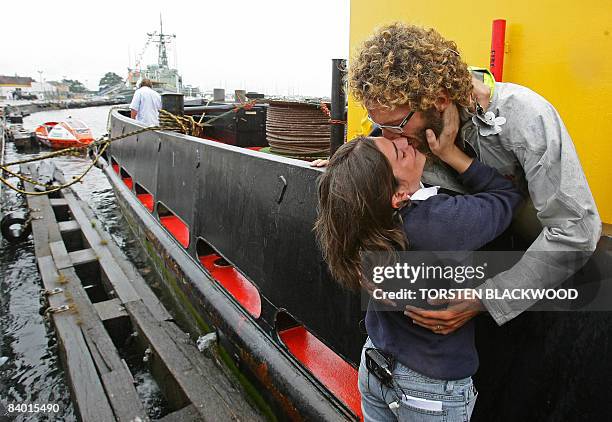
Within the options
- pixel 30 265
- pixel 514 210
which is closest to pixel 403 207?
pixel 514 210

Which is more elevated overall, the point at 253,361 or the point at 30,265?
the point at 253,361

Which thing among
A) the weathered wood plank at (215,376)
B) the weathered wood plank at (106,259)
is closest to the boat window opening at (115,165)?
the weathered wood plank at (106,259)

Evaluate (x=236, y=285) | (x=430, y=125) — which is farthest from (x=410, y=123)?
(x=236, y=285)

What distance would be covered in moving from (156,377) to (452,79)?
12.3ft

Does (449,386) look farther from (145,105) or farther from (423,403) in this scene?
(145,105)

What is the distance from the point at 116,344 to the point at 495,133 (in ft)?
14.3

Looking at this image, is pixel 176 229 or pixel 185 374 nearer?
pixel 185 374

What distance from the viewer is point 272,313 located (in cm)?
319

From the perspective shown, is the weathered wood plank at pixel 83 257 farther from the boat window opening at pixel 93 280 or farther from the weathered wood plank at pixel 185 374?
the weathered wood plank at pixel 185 374

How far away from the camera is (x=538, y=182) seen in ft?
4.42

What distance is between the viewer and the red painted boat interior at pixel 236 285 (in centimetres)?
368

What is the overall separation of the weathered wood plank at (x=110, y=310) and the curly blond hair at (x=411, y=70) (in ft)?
13.1

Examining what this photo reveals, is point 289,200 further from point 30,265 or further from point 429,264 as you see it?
point 30,265

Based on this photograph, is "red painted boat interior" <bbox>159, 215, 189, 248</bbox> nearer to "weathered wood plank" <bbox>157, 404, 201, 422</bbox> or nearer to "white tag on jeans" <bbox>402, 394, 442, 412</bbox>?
"weathered wood plank" <bbox>157, 404, 201, 422</bbox>
